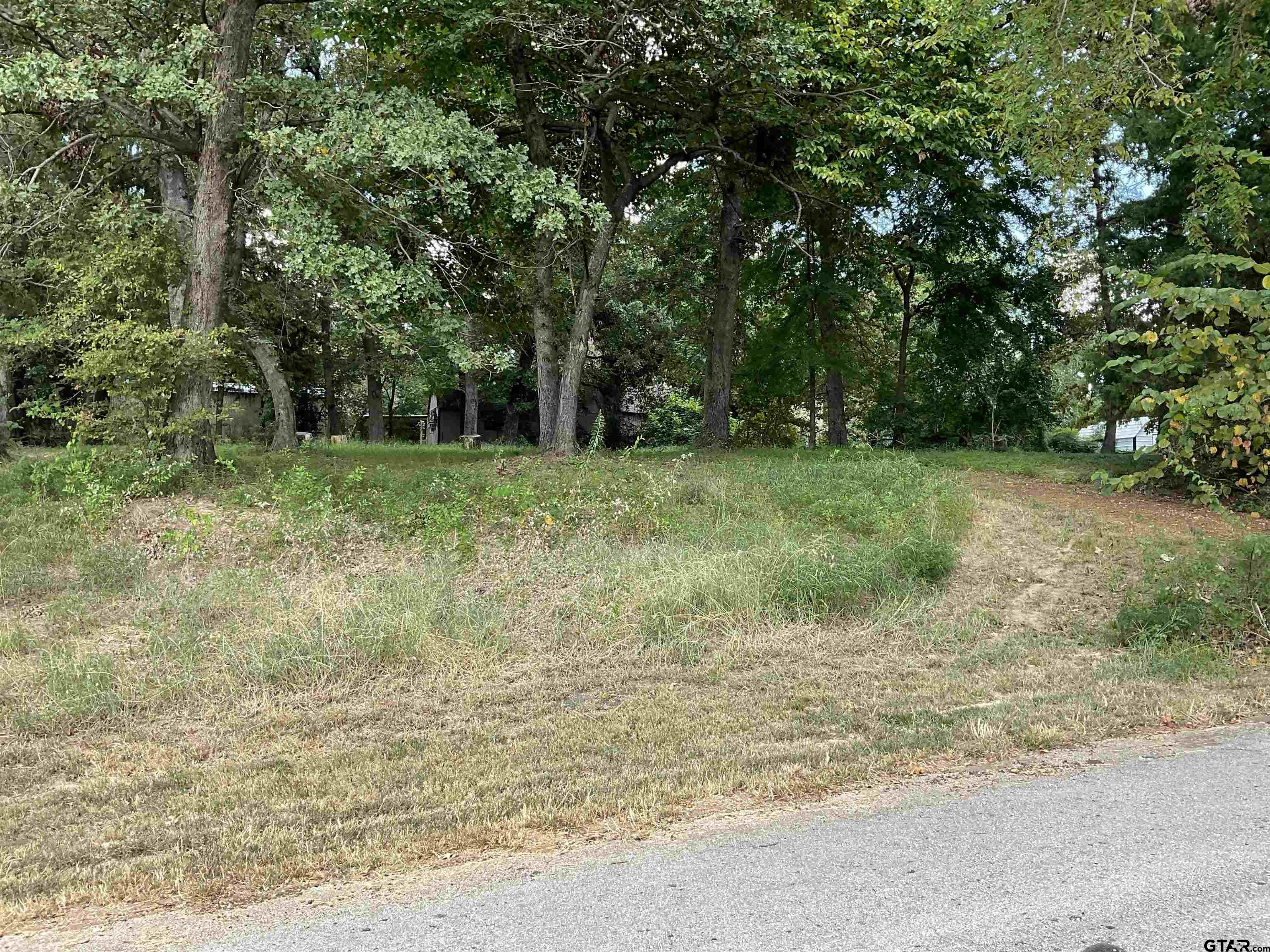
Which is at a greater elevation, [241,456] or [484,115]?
[484,115]

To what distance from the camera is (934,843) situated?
150 inches

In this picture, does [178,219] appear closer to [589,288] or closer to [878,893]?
[589,288]

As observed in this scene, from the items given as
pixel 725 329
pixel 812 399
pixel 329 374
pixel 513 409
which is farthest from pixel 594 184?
pixel 513 409

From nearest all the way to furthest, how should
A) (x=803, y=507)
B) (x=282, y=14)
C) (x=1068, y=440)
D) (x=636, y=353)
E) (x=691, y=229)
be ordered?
1. (x=803, y=507)
2. (x=282, y=14)
3. (x=691, y=229)
4. (x=1068, y=440)
5. (x=636, y=353)

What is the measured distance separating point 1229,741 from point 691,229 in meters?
20.4

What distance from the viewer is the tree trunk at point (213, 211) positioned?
12484mm

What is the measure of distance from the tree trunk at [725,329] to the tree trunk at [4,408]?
40.0ft

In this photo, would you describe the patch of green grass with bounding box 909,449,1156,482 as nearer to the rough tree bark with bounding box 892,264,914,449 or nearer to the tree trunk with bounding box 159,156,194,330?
the rough tree bark with bounding box 892,264,914,449

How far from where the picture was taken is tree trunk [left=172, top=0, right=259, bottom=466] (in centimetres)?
1248

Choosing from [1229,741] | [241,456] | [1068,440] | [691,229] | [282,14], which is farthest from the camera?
[1068,440]

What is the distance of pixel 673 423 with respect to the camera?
29719 mm

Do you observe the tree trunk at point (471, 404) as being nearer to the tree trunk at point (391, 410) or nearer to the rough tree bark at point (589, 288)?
the tree trunk at point (391, 410)

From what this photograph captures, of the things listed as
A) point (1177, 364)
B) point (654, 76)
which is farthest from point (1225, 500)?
point (654, 76)

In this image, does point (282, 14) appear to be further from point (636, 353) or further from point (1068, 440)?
point (1068, 440)
